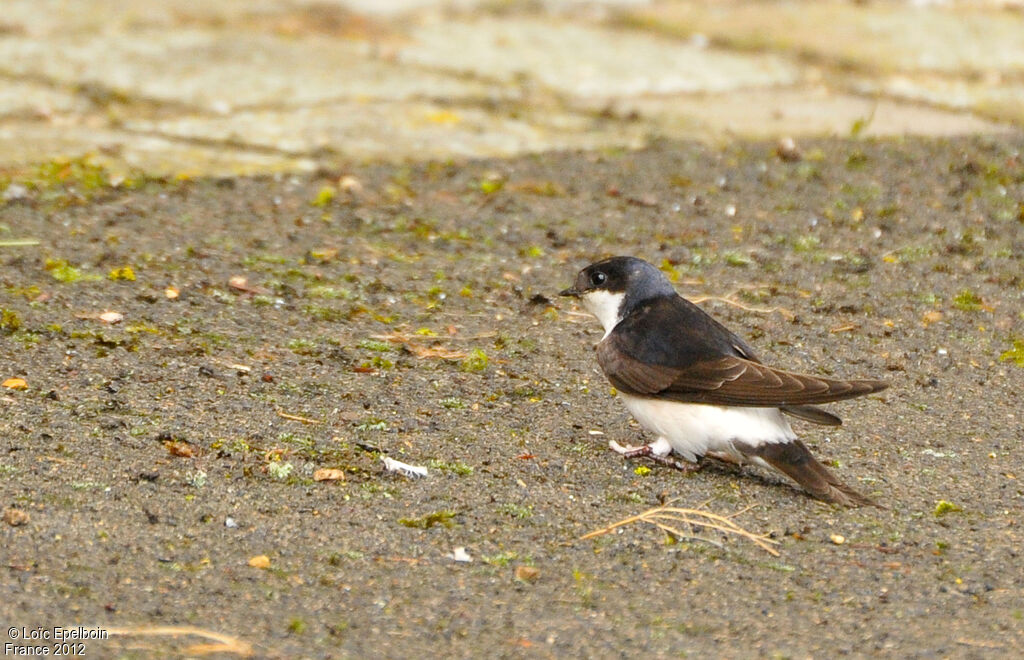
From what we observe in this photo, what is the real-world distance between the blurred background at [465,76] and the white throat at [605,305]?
2365 mm

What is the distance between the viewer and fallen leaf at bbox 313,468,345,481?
3.95 m

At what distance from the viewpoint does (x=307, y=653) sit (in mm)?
3008

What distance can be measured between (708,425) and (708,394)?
10 cm

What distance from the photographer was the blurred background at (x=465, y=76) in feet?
24.2

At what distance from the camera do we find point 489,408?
4.62 m

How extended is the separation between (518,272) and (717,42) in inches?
171

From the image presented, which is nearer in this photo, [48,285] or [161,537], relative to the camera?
[161,537]

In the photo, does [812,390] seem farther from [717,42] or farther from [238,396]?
[717,42]

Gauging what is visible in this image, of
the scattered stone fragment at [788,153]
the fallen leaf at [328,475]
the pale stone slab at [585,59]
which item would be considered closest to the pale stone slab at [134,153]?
the pale stone slab at [585,59]

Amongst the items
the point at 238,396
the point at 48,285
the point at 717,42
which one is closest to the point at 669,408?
Answer: the point at 238,396

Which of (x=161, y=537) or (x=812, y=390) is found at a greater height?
(x=812, y=390)

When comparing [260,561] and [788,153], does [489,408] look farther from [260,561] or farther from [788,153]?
[788,153]

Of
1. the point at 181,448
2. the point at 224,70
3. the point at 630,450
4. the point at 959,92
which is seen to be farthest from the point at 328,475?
the point at 959,92

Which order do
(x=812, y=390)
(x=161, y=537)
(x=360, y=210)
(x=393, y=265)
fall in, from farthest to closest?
1. (x=360, y=210)
2. (x=393, y=265)
3. (x=812, y=390)
4. (x=161, y=537)
